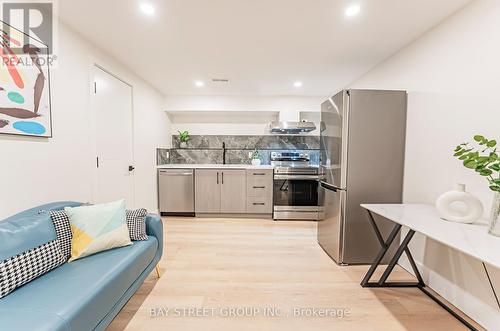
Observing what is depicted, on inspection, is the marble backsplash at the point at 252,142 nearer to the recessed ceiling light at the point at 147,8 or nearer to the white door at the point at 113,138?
the white door at the point at 113,138

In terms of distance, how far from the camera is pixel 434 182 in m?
1.99

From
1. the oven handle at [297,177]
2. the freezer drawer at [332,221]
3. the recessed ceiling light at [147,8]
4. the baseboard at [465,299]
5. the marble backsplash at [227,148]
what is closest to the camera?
the baseboard at [465,299]

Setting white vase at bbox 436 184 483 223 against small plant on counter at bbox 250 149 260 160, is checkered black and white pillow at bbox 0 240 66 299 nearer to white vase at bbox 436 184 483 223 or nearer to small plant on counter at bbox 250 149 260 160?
white vase at bbox 436 184 483 223

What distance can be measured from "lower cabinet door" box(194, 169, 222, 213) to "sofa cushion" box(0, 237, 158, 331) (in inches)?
94.5

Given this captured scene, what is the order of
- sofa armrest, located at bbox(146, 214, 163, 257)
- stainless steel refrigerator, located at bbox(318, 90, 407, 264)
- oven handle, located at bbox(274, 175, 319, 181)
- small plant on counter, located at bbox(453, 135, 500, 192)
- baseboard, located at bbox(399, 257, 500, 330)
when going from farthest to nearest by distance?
1. oven handle, located at bbox(274, 175, 319, 181)
2. stainless steel refrigerator, located at bbox(318, 90, 407, 264)
3. sofa armrest, located at bbox(146, 214, 163, 257)
4. baseboard, located at bbox(399, 257, 500, 330)
5. small plant on counter, located at bbox(453, 135, 500, 192)

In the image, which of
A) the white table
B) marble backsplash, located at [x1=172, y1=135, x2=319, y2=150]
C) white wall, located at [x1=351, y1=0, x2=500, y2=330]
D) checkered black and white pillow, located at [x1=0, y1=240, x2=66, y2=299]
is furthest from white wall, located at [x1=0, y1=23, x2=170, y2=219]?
white wall, located at [x1=351, y1=0, x2=500, y2=330]

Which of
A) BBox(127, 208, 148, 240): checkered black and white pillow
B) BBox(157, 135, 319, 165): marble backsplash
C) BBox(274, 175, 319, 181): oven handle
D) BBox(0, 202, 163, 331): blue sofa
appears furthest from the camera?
BBox(157, 135, 319, 165): marble backsplash

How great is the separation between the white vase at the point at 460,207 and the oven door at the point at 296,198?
2.33m

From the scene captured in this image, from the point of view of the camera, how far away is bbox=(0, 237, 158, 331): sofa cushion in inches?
41.6

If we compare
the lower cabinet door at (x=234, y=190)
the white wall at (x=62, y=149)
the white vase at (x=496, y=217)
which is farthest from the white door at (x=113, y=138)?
the white vase at (x=496, y=217)

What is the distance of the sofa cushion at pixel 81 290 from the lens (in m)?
1.06

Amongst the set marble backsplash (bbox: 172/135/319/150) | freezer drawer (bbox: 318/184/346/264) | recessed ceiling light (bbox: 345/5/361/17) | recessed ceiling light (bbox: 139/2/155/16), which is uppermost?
recessed ceiling light (bbox: 345/5/361/17)

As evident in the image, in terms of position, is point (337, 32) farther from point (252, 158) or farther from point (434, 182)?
point (252, 158)

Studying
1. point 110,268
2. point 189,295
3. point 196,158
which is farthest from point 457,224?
point 196,158
